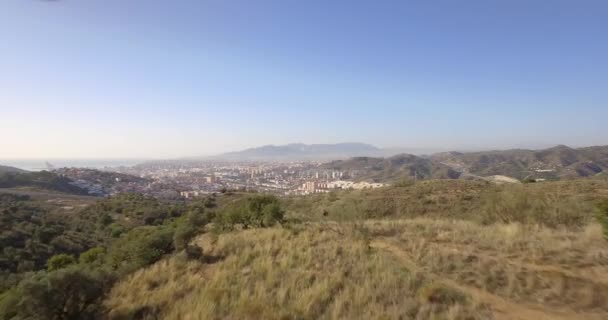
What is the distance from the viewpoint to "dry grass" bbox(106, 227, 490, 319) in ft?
16.6

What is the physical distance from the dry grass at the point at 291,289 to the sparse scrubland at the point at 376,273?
26 mm

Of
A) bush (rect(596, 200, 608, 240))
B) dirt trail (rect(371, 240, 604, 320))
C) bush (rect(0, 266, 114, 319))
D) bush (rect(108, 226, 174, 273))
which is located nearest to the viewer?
dirt trail (rect(371, 240, 604, 320))

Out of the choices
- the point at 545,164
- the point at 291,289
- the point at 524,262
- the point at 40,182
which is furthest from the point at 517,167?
the point at 40,182

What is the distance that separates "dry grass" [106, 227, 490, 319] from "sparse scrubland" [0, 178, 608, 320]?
3 cm

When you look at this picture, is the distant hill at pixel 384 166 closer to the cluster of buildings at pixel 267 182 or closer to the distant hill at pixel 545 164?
the cluster of buildings at pixel 267 182

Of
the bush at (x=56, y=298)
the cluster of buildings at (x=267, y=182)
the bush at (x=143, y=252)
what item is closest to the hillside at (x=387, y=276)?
the bush at (x=56, y=298)

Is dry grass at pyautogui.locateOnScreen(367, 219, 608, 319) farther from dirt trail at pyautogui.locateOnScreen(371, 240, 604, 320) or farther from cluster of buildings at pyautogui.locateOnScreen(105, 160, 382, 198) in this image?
cluster of buildings at pyautogui.locateOnScreen(105, 160, 382, 198)

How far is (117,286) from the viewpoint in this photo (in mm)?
7355

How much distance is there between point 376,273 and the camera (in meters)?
6.52

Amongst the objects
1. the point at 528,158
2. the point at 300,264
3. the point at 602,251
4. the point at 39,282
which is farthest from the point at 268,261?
the point at 528,158

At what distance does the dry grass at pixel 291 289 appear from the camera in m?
5.05

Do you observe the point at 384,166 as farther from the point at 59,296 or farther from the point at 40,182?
the point at 59,296

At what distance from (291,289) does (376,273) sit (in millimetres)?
1767

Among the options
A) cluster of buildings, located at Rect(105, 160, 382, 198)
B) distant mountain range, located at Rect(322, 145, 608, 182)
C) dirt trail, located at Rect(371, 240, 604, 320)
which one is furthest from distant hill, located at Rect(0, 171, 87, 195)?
dirt trail, located at Rect(371, 240, 604, 320)
